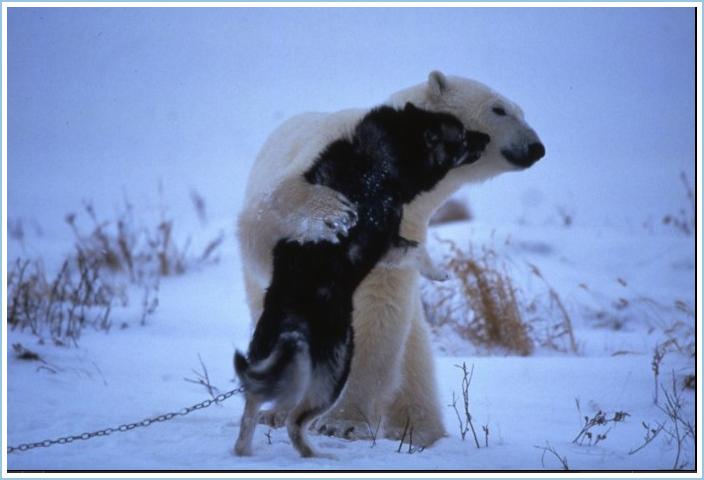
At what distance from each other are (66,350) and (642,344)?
426 cm

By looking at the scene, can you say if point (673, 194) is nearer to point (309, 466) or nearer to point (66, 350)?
point (66, 350)

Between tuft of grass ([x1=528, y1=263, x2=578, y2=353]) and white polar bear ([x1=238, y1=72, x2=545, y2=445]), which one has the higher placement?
white polar bear ([x1=238, y1=72, x2=545, y2=445])

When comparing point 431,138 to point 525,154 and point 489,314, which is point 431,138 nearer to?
point 525,154

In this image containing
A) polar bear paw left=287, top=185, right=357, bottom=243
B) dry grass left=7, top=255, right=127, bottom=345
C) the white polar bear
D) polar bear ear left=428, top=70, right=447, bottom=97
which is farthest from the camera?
dry grass left=7, top=255, right=127, bottom=345

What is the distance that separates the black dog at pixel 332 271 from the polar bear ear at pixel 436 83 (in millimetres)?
342

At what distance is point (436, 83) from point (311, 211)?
4.25ft

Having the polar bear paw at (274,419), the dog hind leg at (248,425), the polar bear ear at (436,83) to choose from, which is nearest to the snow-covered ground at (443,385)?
the dog hind leg at (248,425)

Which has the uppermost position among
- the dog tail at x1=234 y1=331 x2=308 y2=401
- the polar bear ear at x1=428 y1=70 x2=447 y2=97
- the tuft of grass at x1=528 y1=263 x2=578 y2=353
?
the polar bear ear at x1=428 y1=70 x2=447 y2=97

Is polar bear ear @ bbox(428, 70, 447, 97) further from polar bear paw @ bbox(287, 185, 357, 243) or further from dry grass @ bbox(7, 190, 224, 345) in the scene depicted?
dry grass @ bbox(7, 190, 224, 345)

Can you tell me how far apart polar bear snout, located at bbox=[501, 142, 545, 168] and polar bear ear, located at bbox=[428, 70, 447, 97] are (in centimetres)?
44

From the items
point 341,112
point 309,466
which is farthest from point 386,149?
point 309,466

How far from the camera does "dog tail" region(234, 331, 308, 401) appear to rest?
2.50 metres

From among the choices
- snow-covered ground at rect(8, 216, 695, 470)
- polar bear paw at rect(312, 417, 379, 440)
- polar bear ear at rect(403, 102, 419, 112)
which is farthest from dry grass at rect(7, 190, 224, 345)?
polar bear ear at rect(403, 102, 419, 112)

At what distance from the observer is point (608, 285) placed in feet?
25.0
